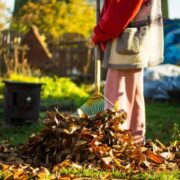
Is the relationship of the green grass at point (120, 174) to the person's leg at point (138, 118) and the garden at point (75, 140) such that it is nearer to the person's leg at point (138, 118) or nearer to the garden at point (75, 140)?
the garden at point (75, 140)

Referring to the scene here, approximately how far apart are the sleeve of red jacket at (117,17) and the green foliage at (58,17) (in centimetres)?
2053

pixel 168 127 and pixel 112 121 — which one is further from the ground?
pixel 112 121

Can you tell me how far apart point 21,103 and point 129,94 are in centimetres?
442

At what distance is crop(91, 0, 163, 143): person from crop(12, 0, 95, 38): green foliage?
801 inches

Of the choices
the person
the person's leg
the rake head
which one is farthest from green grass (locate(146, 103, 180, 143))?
the rake head

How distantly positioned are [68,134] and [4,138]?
3.30 m

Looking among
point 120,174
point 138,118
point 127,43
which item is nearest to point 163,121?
point 138,118

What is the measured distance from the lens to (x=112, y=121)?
559 centimetres

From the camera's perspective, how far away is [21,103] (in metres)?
10.2

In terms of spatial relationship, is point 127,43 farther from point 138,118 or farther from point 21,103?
point 21,103

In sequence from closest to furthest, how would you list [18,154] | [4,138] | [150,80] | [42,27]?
1. [18,154]
2. [4,138]
3. [150,80]
4. [42,27]

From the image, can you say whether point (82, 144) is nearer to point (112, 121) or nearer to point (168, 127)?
point (112, 121)

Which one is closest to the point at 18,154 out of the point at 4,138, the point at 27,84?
the point at 4,138

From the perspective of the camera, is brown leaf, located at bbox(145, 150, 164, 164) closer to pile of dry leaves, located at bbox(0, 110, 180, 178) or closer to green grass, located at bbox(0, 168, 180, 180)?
pile of dry leaves, located at bbox(0, 110, 180, 178)
